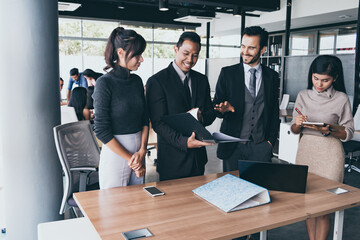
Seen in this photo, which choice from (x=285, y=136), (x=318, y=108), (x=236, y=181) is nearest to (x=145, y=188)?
(x=236, y=181)

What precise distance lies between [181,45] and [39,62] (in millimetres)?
1081

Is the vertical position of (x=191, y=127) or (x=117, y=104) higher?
(x=117, y=104)

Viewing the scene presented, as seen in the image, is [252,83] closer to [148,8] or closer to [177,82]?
[177,82]

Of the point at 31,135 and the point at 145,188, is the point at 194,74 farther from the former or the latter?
→ the point at 31,135

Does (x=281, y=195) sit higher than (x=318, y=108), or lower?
lower

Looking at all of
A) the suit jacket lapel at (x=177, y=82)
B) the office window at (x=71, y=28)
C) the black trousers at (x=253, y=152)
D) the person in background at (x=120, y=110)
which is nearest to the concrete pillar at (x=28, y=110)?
the person in background at (x=120, y=110)

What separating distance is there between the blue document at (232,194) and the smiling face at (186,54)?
835 millimetres

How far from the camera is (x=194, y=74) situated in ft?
7.66

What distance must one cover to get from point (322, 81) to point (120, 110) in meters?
1.55

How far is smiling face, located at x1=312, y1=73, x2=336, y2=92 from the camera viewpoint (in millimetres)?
2441

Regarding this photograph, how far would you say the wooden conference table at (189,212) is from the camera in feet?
4.66

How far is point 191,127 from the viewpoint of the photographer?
1.98 metres

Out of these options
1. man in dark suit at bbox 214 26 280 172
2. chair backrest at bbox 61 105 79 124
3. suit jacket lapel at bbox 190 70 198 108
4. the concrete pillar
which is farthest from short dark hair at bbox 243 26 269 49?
chair backrest at bbox 61 105 79 124

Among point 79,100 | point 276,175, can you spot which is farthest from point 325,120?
point 79,100
